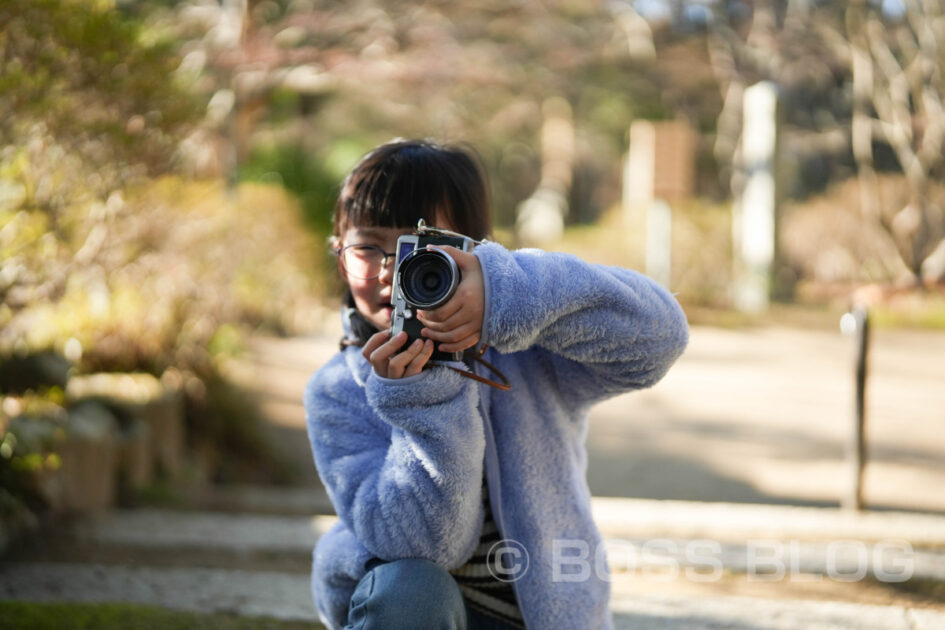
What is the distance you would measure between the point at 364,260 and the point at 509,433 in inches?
14.4

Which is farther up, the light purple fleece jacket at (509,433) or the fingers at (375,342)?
the fingers at (375,342)

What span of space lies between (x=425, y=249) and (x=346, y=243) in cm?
38

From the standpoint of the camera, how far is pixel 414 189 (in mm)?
1498

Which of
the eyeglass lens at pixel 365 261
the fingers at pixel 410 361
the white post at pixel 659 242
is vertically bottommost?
the white post at pixel 659 242

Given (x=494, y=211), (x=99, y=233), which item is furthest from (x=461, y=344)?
(x=494, y=211)

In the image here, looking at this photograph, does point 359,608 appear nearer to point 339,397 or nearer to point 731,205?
point 339,397

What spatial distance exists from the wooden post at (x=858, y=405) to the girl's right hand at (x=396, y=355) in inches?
101

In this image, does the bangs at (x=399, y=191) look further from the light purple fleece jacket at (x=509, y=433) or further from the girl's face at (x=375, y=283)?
the light purple fleece jacket at (x=509, y=433)

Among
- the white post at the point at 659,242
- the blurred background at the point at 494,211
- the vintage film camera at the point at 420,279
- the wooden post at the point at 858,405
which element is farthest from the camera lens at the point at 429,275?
the white post at the point at 659,242

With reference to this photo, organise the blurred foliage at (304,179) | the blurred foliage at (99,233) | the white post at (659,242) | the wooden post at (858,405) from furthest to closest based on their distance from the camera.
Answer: the blurred foliage at (304,179) < the white post at (659,242) < the wooden post at (858,405) < the blurred foliage at (99,233)

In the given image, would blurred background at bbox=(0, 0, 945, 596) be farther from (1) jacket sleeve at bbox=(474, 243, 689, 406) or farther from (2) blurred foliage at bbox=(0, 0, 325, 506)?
(1) jacket sleeve at bbox=(474, 243, 689, 406)

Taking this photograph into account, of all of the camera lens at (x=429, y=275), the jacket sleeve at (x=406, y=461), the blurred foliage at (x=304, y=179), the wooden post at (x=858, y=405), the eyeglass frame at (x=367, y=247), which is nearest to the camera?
the camera lens at (x=429, y=275)

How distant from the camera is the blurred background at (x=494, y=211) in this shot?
11.1ft

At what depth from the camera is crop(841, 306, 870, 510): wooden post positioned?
3.40m
